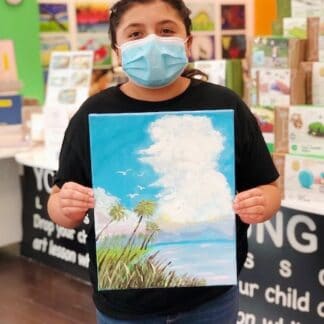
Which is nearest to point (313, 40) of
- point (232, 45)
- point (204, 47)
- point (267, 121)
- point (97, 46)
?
point (267, 121)

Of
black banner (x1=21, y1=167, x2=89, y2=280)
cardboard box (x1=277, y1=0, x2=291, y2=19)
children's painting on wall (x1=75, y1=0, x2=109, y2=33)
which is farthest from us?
children's painting on wall (x1=75, y1=0, x2=109, y2=33)

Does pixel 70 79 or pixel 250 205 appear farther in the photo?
pixel 70 79

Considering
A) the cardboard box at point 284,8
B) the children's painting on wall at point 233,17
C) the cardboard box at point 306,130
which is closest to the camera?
the cardboard box at point 306,130

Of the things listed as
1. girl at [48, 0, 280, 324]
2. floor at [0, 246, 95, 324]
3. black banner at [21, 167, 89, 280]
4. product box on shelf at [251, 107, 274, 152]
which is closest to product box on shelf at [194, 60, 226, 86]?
product box on shelf at [251, 107, 274, 152]

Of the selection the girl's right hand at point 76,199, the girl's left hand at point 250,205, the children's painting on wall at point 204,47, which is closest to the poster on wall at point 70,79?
the girl's right hand at point 76,199

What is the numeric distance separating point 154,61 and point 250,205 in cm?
37

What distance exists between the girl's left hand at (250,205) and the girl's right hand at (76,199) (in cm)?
31

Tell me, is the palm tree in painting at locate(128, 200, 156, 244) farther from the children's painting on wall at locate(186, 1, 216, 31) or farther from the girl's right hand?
the children's painting on wall at locate(186, 1, 216, 31)

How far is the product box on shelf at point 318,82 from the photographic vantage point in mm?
2652

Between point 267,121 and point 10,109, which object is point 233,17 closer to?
point 10,109

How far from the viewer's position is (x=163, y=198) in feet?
4.27

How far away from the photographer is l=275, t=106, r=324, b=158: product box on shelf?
255 cm

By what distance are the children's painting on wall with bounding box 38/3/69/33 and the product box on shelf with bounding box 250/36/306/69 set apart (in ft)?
13.7

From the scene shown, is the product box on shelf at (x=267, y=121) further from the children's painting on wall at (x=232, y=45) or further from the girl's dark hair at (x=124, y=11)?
the children's painting on wall at (x=232, y=45)
